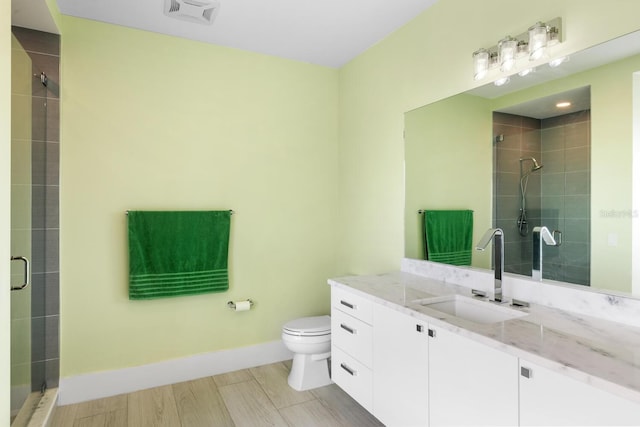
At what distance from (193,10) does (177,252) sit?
161 centimetres

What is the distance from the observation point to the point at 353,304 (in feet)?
7.07

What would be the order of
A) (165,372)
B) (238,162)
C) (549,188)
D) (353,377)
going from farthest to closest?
(238,162), (165,372), (353,377), (549,188)

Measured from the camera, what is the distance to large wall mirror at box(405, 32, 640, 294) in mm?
1477

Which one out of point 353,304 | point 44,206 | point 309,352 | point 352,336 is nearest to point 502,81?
point 353,304

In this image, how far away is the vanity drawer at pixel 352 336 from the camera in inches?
80.0

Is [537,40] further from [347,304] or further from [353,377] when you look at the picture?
[353,377]

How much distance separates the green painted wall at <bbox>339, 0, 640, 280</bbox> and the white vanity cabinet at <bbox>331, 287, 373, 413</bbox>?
59 cm

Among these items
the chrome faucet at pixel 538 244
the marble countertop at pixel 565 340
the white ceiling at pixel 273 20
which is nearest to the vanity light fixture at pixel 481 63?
the white ceiling at pixel 273 20

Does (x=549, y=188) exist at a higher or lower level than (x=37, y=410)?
higher

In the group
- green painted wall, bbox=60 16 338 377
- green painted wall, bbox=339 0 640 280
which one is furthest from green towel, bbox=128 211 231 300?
green painted wall, bbox=339 0 640 280

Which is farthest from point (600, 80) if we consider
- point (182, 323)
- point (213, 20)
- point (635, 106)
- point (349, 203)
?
point (182, 323)

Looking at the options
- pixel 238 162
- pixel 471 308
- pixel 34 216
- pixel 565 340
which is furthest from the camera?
pixel 238 162

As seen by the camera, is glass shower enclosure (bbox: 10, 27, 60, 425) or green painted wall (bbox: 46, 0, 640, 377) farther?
green painted wall (bbox: 46, 0, 640, 377)

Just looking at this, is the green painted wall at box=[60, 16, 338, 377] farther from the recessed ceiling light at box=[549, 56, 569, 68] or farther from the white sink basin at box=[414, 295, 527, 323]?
the recessed ceiling light at box=[549, 56, 569, 68]
